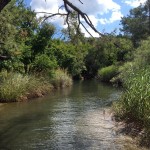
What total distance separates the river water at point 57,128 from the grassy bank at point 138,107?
0.66 m

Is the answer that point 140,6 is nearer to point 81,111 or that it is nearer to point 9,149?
point 81,111

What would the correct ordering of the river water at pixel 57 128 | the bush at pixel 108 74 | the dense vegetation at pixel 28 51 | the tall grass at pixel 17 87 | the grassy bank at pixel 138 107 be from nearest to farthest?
the river water at pixel 57 128 < the grassy bank at pixel 138 107 < the dense vegetation at pixel 28 51 < the tall grass at pixel 17 87 < the bush at pixel 108 74

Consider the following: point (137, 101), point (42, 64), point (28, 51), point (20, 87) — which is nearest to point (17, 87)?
point (20, 87)

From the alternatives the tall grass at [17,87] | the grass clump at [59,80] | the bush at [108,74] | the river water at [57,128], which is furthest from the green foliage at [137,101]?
the bush at [108,74]

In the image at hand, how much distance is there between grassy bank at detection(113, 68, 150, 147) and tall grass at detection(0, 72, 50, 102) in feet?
27.9

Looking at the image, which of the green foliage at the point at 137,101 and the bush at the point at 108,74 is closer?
the green foliage at the point at 137,101

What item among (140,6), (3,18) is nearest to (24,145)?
(3,18)

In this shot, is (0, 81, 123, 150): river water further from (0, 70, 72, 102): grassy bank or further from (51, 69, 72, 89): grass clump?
(51, 69, 72, 89): grass clump

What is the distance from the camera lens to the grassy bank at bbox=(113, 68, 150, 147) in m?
11.4

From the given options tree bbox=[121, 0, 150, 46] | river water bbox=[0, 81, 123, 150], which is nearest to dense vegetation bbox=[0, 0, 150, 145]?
river water bbox=[0, 81, 123, 150]

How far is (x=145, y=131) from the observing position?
1109cm

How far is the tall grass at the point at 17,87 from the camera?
2153cm

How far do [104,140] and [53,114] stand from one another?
5566 millimetres

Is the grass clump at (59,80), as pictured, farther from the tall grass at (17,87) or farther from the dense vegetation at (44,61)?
the tall grass at (17,87)
